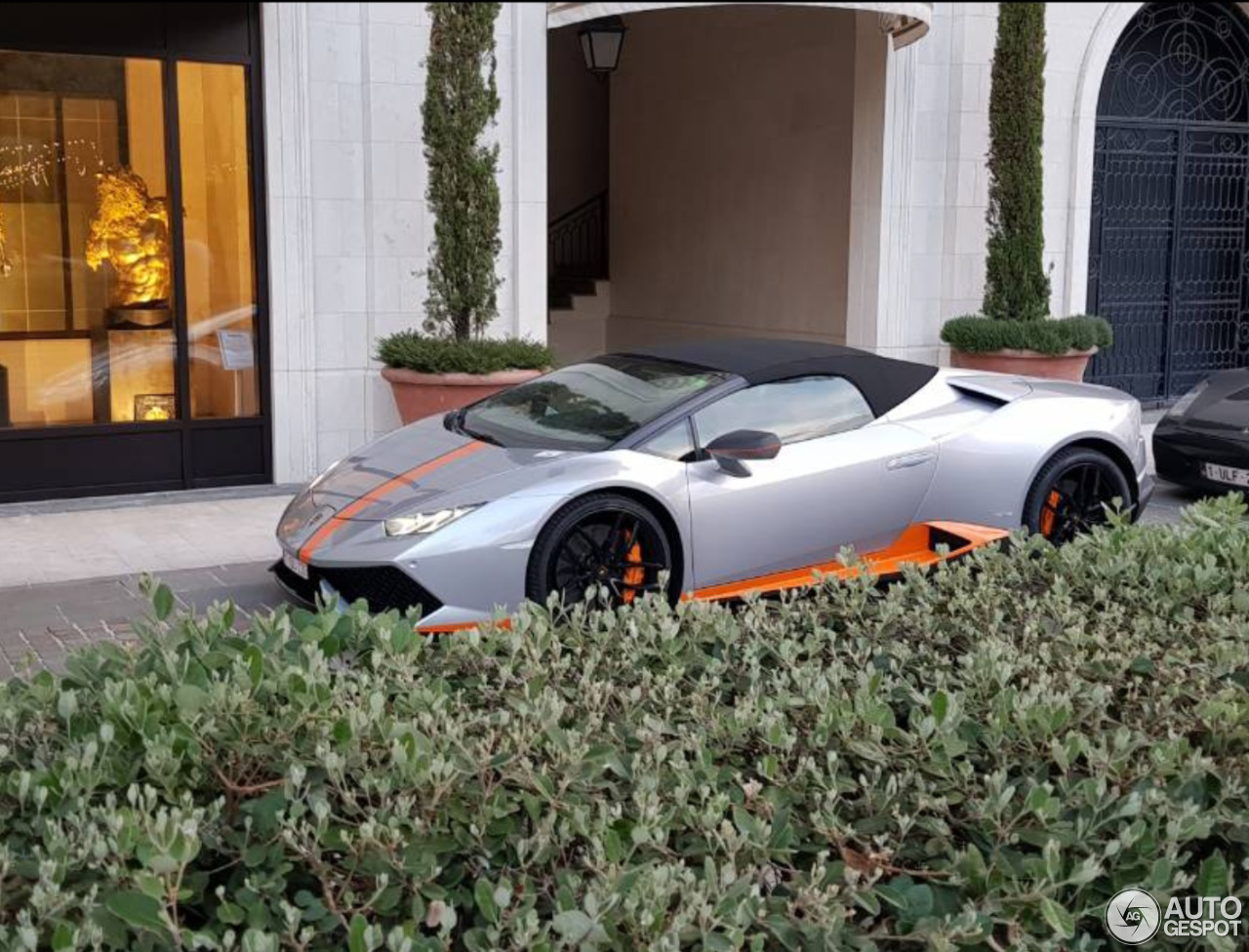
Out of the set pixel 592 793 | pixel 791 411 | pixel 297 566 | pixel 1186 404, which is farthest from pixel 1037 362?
pixel 592 793

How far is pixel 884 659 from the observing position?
120 inches

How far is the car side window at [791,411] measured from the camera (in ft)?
22.5

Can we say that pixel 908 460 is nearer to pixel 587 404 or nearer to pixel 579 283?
pixel 587 404

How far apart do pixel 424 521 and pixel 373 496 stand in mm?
439

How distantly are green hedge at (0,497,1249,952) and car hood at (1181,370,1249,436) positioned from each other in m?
Answer: 7.53

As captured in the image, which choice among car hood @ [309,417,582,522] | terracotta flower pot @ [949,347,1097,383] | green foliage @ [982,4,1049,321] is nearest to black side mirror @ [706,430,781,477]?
car hood @ [309,417,582,522]

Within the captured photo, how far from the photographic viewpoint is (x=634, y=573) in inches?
256

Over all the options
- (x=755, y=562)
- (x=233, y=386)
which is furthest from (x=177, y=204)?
(x=755, y=562)

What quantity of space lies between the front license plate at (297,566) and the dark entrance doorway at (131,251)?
4.48m

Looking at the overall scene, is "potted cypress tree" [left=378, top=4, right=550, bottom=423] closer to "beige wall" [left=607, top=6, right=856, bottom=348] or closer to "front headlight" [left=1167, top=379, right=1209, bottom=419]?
"front headlight" [left=1167, top=379, right=1209, bottom=419]

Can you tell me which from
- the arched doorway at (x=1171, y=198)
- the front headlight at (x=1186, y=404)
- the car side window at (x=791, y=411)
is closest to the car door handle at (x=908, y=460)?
the car side window at (x=791, y=411)

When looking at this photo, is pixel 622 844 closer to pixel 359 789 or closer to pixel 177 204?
pixel 359 789

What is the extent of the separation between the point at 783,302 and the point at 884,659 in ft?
43.6

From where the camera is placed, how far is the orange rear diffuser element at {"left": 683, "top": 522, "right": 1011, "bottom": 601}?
6629 mm
